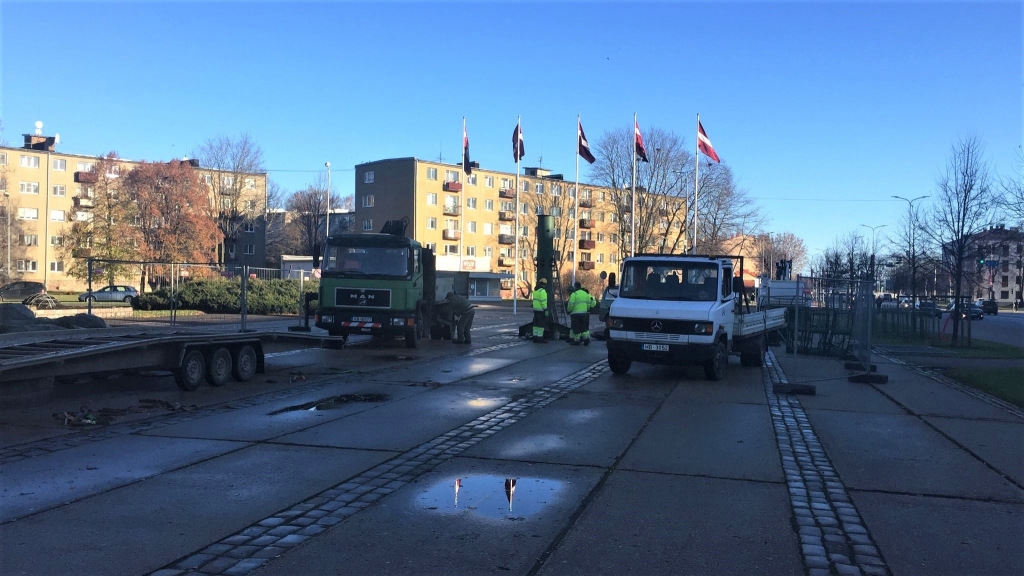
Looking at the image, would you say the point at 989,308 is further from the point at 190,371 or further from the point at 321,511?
the point at 321,511

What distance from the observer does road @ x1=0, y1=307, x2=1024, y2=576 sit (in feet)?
17.2

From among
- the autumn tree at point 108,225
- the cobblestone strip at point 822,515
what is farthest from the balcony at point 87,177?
the cobblestone strip at point 822,515

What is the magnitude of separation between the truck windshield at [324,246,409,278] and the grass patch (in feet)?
41.7

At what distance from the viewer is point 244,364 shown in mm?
13547

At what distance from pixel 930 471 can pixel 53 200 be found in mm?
77356

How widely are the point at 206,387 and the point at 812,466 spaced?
368 inches

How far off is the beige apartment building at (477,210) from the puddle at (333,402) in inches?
2367

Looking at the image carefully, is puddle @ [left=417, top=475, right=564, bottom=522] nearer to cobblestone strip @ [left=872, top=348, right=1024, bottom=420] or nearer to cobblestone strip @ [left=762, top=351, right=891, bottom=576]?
cobblestone strip @ [left=762, top=351, right=891, bottom=576]

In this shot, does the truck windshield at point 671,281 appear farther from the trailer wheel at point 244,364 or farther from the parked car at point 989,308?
the parked car at point 989,308

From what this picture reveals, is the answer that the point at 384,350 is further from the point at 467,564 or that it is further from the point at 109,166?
the point at 109,166

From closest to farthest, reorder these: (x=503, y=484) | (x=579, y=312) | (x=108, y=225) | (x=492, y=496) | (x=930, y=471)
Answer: (x=492, y=496), (x=503, y=484), (x=930, y=471), (x=579, y=312), (x=108, y=225)

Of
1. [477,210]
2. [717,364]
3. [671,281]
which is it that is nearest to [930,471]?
[717,364]

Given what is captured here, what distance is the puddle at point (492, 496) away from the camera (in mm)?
6198

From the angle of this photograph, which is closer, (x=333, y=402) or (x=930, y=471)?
(x=930, y=471)
